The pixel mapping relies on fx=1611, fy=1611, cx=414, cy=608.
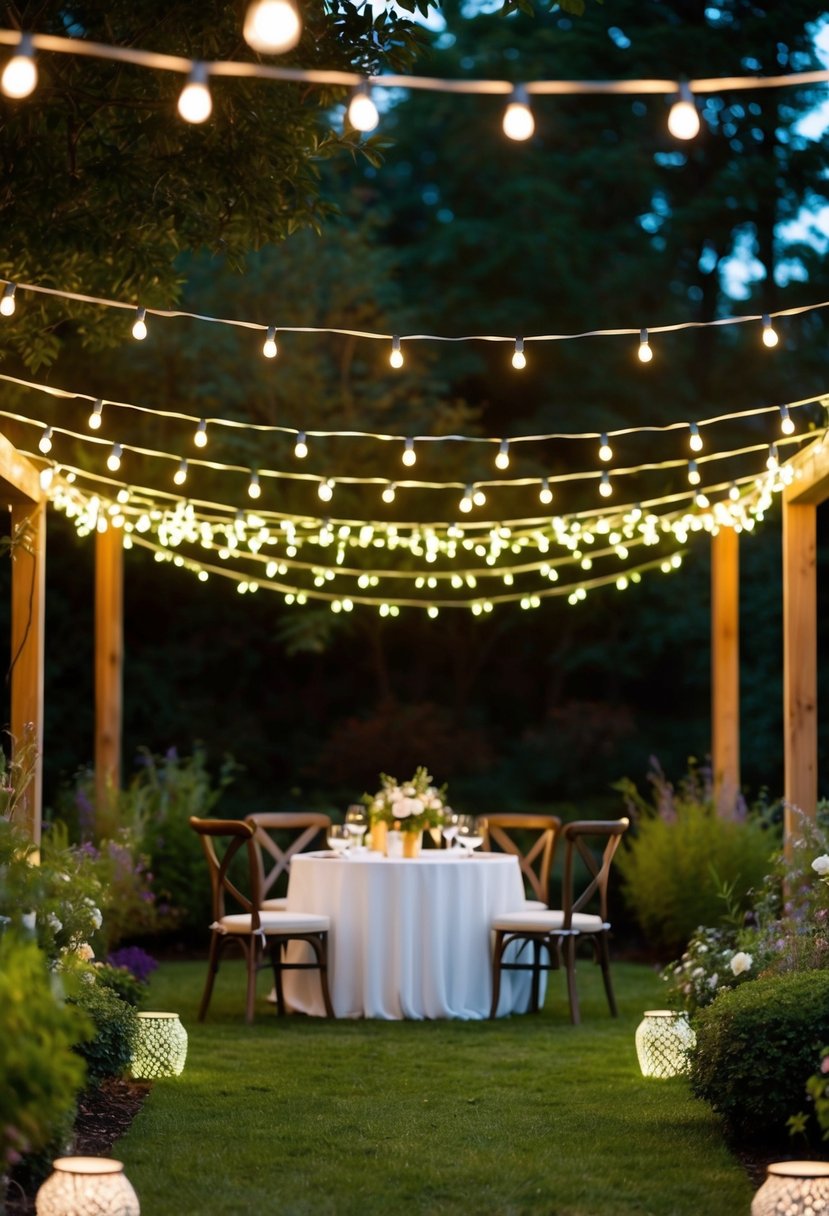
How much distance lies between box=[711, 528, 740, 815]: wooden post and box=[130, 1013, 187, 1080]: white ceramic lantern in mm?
4108

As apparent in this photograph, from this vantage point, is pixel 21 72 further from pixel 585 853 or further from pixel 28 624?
pixel 585 853

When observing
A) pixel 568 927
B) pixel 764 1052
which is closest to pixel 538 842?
pixel 568 927

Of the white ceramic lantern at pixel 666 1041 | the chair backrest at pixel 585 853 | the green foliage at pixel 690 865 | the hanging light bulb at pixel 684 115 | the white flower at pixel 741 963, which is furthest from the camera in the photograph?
the green foliage at pixel 690 865

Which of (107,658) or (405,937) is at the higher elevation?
(107,658)

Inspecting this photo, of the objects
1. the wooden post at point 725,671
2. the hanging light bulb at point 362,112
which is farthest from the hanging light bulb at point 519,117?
the wooden post at point 725,671

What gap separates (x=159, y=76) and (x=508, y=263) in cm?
822

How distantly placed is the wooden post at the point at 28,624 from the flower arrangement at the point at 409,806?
174cm

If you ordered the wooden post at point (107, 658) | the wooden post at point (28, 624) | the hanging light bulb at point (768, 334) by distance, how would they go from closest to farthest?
the hanging light bulb at point (768, 334), the wooden post at point (28, 624), the wooden post at point (107, 658)

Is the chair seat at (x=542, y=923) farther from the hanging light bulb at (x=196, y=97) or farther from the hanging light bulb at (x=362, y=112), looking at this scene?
the hanging light bulb at (x=196, y=97)

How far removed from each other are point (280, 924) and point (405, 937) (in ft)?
2.00

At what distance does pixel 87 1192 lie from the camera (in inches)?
141

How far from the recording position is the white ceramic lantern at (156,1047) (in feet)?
18.9

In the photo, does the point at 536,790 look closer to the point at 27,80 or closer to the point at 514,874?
the point at 514,874

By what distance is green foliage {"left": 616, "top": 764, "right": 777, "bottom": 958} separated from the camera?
8992mm
